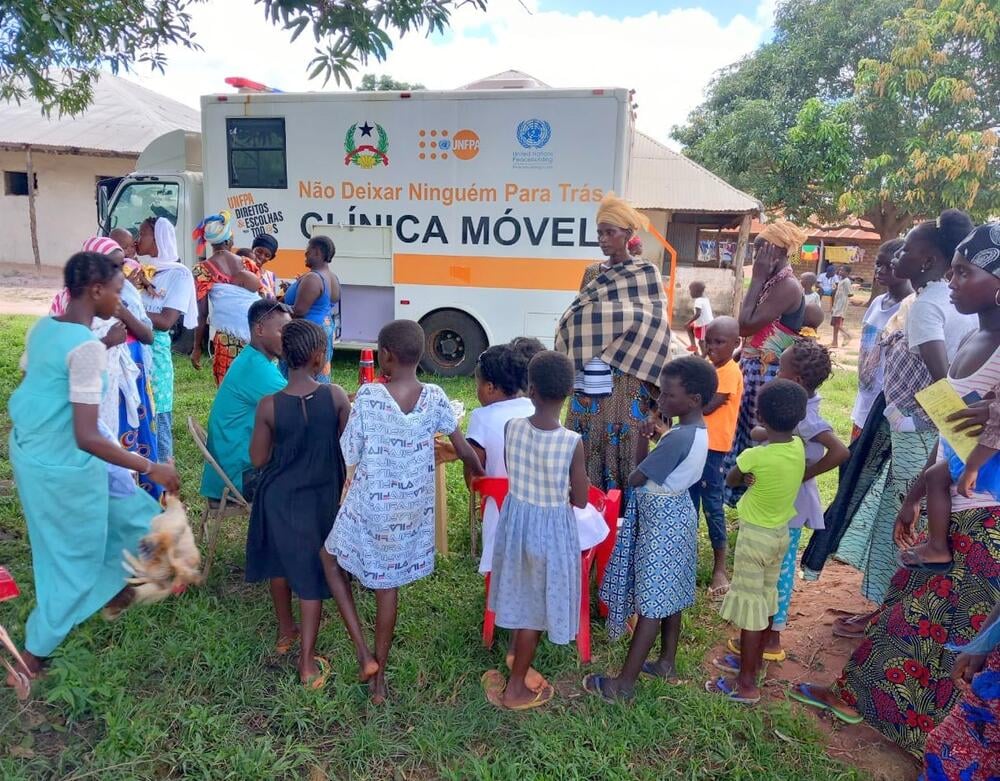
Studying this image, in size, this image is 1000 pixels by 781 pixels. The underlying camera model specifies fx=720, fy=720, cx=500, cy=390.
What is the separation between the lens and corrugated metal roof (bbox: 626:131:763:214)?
13953 millimetres

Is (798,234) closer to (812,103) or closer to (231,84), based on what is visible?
(231,84)

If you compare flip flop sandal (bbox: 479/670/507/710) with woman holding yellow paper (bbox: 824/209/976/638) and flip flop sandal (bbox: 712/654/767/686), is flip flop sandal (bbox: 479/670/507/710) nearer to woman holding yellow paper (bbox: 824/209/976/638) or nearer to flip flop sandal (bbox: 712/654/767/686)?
flip flop sandal (bbox: 712/654/767/686)

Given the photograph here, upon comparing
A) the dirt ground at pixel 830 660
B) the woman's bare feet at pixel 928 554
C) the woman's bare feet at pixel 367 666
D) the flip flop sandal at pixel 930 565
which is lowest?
the dirt ground at pixel 830 660

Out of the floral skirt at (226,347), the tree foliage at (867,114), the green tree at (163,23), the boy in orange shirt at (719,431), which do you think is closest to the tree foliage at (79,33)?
the green tree at (163,23)

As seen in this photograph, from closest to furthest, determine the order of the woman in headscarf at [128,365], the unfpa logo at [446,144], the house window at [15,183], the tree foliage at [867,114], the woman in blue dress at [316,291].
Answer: the woman in headscarf at [128,365] → the woman in blue dress at [316,291] → the unfpa logo at [446,144] → the tree foliage at [867,114] → the house window at [15,183]

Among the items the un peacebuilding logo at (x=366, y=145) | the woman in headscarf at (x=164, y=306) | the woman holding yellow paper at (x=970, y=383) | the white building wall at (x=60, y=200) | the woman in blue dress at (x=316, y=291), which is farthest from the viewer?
the white building wall at (x=60, y=200)

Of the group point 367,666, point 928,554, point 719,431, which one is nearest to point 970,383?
point 928,554

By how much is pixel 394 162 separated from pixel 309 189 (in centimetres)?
98

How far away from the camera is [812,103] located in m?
14.1

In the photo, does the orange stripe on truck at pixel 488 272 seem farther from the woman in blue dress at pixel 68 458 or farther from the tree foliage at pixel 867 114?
the tree foliage at pixel 867 114

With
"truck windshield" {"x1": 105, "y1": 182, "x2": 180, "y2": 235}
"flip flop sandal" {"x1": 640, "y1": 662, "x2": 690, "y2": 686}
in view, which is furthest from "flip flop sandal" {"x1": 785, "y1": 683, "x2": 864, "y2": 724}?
"truck windshield" {"x1": 105, "y1": 182, "x2": 180, "y2": 235}

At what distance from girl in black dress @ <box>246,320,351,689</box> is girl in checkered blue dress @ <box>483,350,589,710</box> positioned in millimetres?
667

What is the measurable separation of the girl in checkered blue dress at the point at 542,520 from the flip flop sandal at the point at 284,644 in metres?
0.94

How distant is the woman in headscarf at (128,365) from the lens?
127 inches
